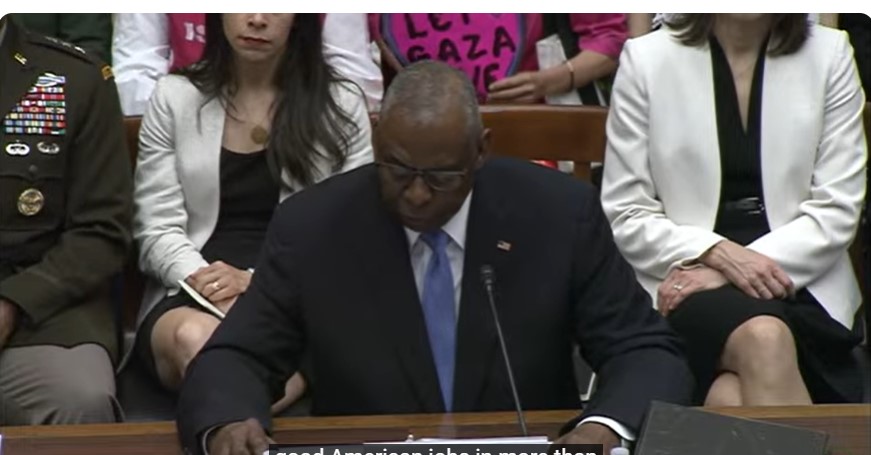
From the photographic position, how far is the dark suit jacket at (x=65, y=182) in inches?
121

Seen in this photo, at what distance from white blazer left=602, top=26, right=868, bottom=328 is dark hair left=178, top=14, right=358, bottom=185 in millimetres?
502

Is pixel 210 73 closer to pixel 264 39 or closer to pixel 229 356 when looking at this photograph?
pixel 264 39

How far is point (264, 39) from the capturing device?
3.16 metres

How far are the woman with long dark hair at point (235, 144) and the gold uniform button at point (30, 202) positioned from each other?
183mm

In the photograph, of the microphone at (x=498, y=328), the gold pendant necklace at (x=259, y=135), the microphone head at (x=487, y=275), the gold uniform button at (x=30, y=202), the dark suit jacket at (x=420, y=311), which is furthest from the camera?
the gold pendant necklace at (x=259, y=135)

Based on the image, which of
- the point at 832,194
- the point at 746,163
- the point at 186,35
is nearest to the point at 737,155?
the point at 746,163

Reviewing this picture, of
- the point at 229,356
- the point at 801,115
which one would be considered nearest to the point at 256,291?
the point at 229,356

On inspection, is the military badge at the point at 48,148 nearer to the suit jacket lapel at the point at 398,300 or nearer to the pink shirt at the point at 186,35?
A: the pink shirt at the point at 186,35

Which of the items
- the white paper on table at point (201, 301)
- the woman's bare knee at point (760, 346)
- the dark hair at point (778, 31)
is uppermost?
the dark hair at point (778, 31)

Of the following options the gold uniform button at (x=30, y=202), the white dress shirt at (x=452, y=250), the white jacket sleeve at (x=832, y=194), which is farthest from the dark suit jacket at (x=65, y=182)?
the white jacket sleeve at (x=832, y=194)

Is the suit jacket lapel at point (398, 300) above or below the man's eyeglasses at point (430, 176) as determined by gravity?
below

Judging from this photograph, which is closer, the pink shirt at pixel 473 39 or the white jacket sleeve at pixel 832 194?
the white jacket sleeve at pixel 832 194

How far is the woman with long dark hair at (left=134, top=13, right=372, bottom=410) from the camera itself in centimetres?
313

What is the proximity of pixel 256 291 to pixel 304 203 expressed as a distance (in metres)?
0.16
